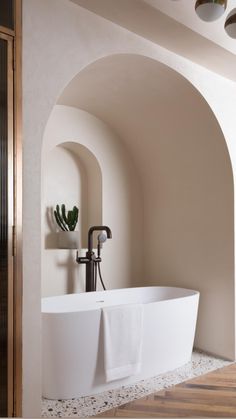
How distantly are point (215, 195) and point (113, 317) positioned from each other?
1540 millimetres

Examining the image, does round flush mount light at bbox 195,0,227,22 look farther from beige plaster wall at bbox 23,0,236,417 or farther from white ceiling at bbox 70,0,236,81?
beige plaster wall at bbox 23,0,236,417

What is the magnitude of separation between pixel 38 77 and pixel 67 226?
196cm

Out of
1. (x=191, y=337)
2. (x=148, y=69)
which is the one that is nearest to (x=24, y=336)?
(x=191, y=337)

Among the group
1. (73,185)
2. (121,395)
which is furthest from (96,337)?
(73,185)

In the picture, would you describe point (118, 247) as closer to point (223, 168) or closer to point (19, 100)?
point (223, 168)

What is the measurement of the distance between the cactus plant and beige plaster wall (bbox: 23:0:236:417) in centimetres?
168

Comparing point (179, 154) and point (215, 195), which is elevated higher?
point (179, 154)

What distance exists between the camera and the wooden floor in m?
2.89

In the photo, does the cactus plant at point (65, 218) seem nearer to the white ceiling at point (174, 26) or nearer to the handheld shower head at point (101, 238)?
the handheld shower head at point (101, 238)

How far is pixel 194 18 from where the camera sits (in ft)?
10.1

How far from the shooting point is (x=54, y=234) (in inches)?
171

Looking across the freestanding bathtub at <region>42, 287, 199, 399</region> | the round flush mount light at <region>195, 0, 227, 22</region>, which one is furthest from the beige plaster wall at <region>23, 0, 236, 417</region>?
the round flush mount light at <region>195, 0, 227, 22</region>

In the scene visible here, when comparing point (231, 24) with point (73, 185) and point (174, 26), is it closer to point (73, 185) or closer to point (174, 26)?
point (174, 26)

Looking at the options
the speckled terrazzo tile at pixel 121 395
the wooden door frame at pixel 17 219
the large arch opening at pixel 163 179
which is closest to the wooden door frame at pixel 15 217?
the wooden door frame at pixel 17 219
